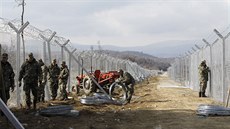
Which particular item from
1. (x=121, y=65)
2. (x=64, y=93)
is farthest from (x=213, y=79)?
(x=121, y=65)

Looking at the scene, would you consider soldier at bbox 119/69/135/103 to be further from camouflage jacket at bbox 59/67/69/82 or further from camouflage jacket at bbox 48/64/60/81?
camouflage jacket at bbox 48/64/60/81

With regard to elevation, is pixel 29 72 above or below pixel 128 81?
above

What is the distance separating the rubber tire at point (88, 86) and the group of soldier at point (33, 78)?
2065mm

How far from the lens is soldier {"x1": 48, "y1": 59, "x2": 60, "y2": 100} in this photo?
16672 millimetres

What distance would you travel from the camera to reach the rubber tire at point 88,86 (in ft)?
62.8

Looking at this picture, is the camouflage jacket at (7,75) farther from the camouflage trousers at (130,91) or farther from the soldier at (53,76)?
the camouflage trousers at (130,91)

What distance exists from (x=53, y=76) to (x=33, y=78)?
375 cm

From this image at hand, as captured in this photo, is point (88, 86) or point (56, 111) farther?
point (88, 86)

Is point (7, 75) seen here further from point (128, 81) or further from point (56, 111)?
point (128, 81)

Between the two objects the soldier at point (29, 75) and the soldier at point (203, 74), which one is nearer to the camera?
the soldier at point (29, 75)

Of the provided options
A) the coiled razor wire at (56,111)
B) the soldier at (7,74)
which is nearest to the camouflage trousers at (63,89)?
the coiled razor wire at (56,111)

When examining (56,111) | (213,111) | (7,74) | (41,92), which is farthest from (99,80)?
(7,74)

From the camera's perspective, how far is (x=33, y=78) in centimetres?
Result: 1303

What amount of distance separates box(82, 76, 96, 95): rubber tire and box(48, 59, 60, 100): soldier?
2.38m
